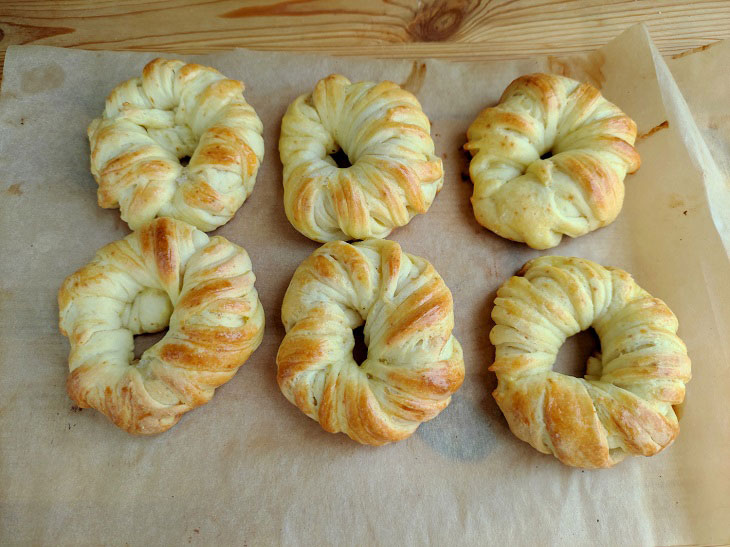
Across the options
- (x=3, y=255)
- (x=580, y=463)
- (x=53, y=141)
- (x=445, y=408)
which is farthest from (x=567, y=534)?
(x=53, y=141)

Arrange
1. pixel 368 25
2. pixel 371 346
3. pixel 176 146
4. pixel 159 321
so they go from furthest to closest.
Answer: pixel 368 25 < pixel 176 146 < pixel 159 321 < pixel 371 346

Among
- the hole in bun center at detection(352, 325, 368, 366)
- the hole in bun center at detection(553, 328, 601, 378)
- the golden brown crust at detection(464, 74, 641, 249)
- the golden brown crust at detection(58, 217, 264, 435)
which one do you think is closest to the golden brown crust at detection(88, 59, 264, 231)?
the golden brown crust at detection(58, 217, 264, 435)

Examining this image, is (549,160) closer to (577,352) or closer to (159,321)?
(577,352)

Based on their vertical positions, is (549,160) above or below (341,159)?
above

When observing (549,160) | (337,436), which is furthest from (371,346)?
(549,160)

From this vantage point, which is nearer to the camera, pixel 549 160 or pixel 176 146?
pixel 549 160

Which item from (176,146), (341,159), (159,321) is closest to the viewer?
(159,321)

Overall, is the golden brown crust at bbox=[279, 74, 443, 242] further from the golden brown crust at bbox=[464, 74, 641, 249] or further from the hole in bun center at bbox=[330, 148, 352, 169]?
the golden brown crust at bbox=[464, 74, 641, 249]
